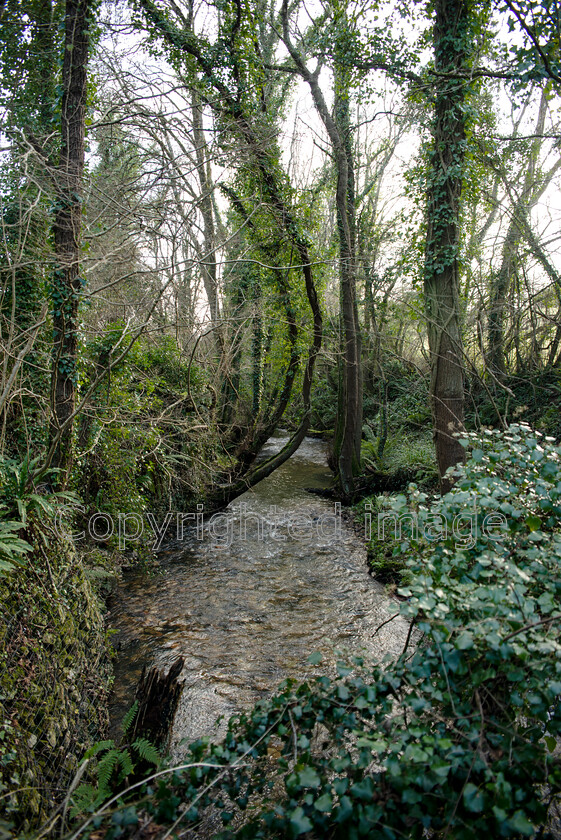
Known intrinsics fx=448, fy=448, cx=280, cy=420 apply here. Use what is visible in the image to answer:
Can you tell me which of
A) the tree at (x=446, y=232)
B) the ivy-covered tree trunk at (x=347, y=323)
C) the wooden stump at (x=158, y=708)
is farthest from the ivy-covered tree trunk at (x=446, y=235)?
the wooden stump at (x=158, y=708)

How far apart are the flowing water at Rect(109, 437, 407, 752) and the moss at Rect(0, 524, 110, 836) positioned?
0.70 m

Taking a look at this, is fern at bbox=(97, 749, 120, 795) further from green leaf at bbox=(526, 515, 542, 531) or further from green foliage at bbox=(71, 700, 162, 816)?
green leaf at bbox=(526, 515, 542, 531)

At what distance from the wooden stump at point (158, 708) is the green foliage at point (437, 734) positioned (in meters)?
1.84

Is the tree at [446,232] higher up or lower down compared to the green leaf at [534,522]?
higher up

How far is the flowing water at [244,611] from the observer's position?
4.70 metres

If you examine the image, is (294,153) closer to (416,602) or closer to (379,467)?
(379,467)

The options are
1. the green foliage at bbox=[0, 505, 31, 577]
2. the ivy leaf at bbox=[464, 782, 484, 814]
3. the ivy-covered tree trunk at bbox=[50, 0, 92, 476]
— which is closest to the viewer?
the ivy leaf at bbox=[464, 782, 484, 814]

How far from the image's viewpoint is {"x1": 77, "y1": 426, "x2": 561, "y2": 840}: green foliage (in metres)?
1.65

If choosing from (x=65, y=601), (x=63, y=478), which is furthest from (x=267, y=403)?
(x=65, y=601)

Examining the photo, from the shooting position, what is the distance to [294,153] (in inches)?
514

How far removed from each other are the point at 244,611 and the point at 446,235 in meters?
6.01

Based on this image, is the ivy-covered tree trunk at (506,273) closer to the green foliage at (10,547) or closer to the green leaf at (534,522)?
the green leaf at (534,522)

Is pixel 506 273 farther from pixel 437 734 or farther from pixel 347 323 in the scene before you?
pixel 437 734

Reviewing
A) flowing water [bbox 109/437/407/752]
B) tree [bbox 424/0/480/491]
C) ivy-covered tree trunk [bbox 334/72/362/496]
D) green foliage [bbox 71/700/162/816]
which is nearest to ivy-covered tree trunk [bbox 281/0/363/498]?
ivy-covered tree trunk [bbox 334/72/362/496]
